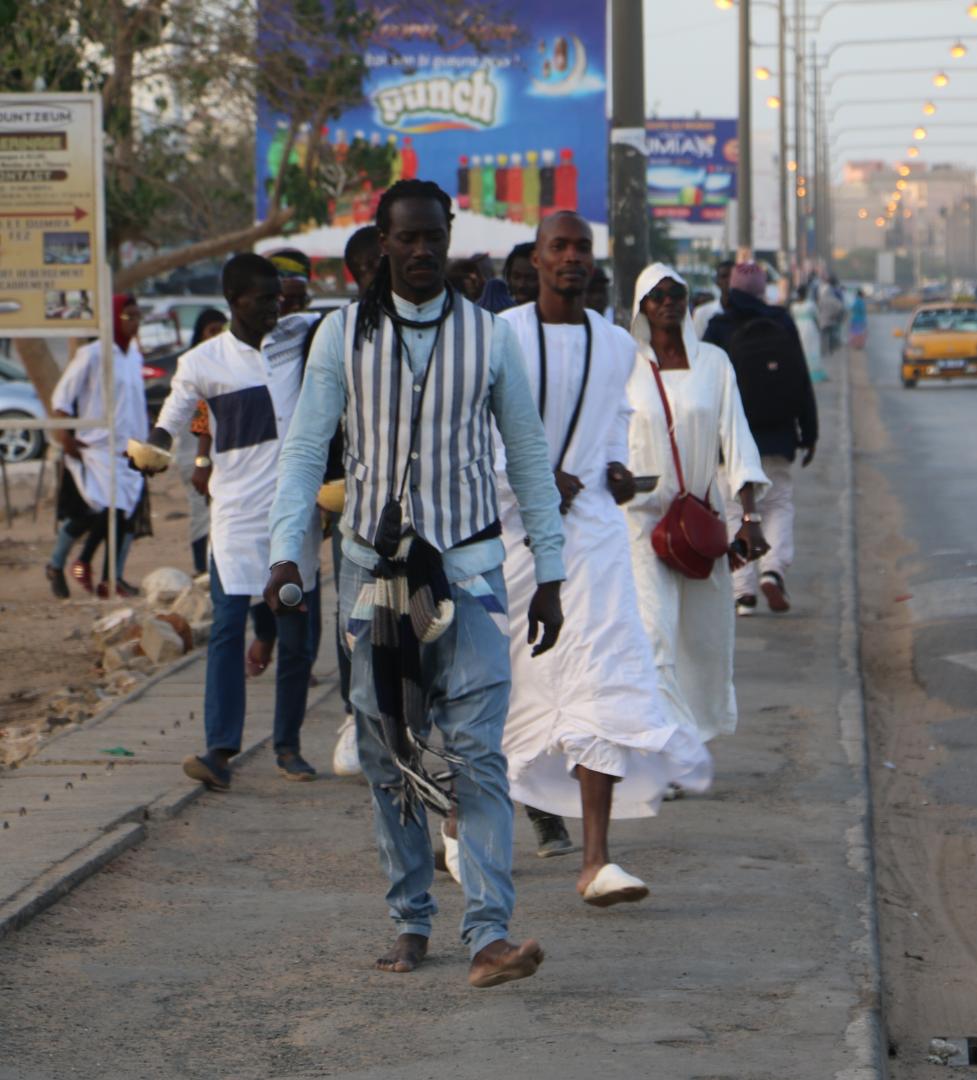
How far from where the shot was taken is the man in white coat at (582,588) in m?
5.80

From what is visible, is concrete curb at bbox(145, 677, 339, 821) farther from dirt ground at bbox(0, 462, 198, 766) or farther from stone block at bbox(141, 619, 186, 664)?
stone block at bbox(141, 619, 186, 664)

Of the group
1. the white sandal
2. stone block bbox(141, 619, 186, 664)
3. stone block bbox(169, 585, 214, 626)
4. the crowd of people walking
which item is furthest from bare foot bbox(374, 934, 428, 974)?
stone block bbox(169, 585, 214, 626)

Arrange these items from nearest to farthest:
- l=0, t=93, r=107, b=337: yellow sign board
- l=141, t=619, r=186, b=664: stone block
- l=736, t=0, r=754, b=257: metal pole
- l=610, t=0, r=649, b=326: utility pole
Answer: l=141, t=619, r=186, b=664: stone block
l=610, t=0, r=649, b=326: utility pole
l=0, t=93, r=107, b=337: yellow sign board
l=736, t=0, r=754, b=257: metal pole

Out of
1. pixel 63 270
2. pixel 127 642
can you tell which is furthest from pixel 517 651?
pixel 63 270

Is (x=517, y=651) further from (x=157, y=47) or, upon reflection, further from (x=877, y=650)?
(x=157, y=47)

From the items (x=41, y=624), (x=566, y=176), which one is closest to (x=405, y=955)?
(x=41, y=624)

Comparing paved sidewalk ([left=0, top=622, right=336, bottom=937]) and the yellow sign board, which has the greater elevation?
the yellow sign board

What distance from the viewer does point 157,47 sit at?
1535 centimetres

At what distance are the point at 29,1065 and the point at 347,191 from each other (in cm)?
1386

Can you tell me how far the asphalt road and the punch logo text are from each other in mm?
7985

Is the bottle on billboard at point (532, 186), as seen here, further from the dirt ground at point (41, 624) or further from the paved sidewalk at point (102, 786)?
the paved sidewalk at point (102, 786)

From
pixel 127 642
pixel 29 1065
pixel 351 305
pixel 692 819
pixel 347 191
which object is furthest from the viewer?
pixel 347 191

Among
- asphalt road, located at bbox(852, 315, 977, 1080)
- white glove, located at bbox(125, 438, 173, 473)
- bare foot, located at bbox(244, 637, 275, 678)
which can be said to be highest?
white glove, located at bbox(125, 438, 173, 473)

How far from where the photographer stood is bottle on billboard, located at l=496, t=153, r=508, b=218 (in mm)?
26953
